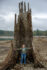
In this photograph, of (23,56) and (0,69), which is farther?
(23,56)

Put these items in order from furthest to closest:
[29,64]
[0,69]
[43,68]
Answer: [29,64] → [43,68] → [0,69]

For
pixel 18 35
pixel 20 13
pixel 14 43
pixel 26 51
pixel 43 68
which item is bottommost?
pixel 43 68

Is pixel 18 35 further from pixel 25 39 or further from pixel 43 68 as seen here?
pixel 43 68

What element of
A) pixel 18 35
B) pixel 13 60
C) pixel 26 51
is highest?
pixel 18 35

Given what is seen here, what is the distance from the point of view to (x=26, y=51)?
25.1ft

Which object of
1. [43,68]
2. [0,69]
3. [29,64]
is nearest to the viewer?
[0,69]

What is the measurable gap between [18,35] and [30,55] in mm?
1728

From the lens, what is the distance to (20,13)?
7.73 metres

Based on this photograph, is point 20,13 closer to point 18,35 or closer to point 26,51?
point 18,35

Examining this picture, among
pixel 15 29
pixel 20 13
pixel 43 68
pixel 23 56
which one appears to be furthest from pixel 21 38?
pixel 43 68

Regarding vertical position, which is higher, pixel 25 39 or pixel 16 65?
pixel 25 39

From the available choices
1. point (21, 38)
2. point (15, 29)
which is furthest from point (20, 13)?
point (21, 38)

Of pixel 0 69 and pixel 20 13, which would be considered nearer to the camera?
pixel 0 69

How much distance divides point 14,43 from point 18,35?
66cm
